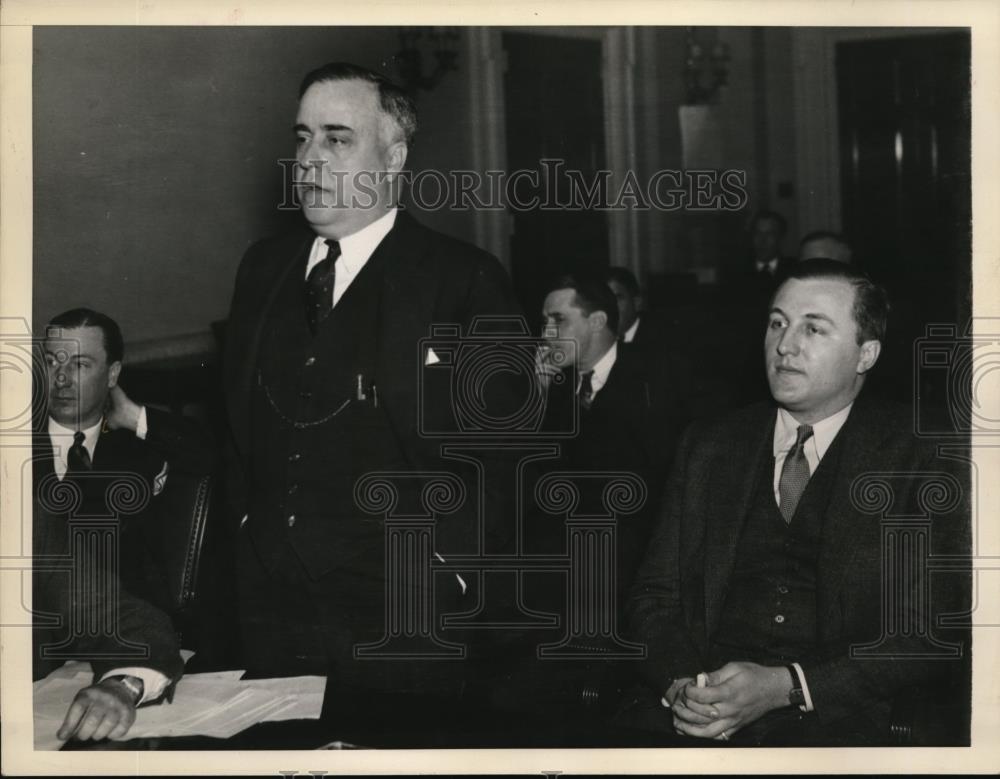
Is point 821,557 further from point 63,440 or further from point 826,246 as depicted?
point 63,440

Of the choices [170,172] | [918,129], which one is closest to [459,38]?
[170,172]

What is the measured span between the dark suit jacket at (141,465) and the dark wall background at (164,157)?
0.27 m

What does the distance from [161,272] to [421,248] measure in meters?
0.73

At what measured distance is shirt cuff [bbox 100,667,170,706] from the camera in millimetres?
2781

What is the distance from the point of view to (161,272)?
3.09 m

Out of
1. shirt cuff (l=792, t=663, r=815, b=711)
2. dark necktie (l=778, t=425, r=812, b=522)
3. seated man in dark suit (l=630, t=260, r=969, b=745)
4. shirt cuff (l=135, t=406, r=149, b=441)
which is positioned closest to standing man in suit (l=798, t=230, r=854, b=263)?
seated man in dark suit (l=630, t=260, r=969, b=745)

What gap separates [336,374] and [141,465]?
0.62 metres

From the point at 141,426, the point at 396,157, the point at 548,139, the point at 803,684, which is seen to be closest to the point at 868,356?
the point at 803,684

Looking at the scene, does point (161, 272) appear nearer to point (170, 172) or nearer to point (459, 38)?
point (170, 172)

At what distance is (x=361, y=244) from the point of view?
10.0 ft

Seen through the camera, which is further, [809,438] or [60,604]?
[60,604]

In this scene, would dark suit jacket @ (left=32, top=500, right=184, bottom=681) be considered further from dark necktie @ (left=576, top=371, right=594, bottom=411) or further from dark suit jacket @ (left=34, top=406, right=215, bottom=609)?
dark necktie @ (left=576, top=371, right=594, bottom=411)

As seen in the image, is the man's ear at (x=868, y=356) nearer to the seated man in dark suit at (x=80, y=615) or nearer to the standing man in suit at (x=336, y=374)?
the standing man in suit at (x=336, y=374)

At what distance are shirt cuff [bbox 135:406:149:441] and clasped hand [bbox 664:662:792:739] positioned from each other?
1614 millimetres
